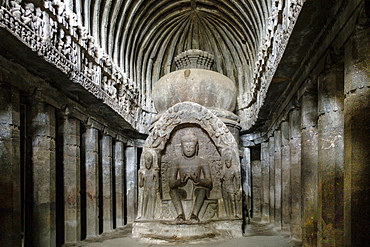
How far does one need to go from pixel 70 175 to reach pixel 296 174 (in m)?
6.17

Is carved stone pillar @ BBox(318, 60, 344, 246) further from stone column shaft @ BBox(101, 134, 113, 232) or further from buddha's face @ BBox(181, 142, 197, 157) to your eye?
stone column shaft @ BBox(101, 134, 113, 232)

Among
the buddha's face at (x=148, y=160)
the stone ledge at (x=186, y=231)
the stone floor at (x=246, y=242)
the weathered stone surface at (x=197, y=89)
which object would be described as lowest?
the stone floor at (x=246, y=242)

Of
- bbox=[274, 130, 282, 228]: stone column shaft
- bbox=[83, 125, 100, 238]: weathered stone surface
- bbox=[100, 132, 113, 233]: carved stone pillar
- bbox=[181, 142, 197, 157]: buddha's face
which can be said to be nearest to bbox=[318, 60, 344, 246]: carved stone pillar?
bbox=[181, 142, 197, 157]: buddha's face

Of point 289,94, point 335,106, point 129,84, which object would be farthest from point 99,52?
point 335,106

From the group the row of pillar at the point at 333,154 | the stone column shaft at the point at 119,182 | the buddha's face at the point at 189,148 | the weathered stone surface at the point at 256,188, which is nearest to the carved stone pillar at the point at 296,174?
the row of pillar at the point at 333,154

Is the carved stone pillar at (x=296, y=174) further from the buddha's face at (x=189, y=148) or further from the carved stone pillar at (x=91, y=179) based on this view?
the carved stone pillar at (x=91, y=179)

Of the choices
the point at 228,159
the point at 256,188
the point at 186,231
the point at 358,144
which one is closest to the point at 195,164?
the point at 228,159

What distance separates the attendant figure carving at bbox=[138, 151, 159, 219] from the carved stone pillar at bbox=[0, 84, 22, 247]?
413 centimetres

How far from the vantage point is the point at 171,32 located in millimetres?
17062

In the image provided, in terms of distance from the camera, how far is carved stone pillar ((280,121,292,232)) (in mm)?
10258

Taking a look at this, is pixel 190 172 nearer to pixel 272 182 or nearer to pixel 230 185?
pixel 230 185

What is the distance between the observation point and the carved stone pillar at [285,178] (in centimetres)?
1026

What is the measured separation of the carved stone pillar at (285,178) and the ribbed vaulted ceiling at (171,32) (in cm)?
362

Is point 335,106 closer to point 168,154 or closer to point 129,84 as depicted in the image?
point 168,154
